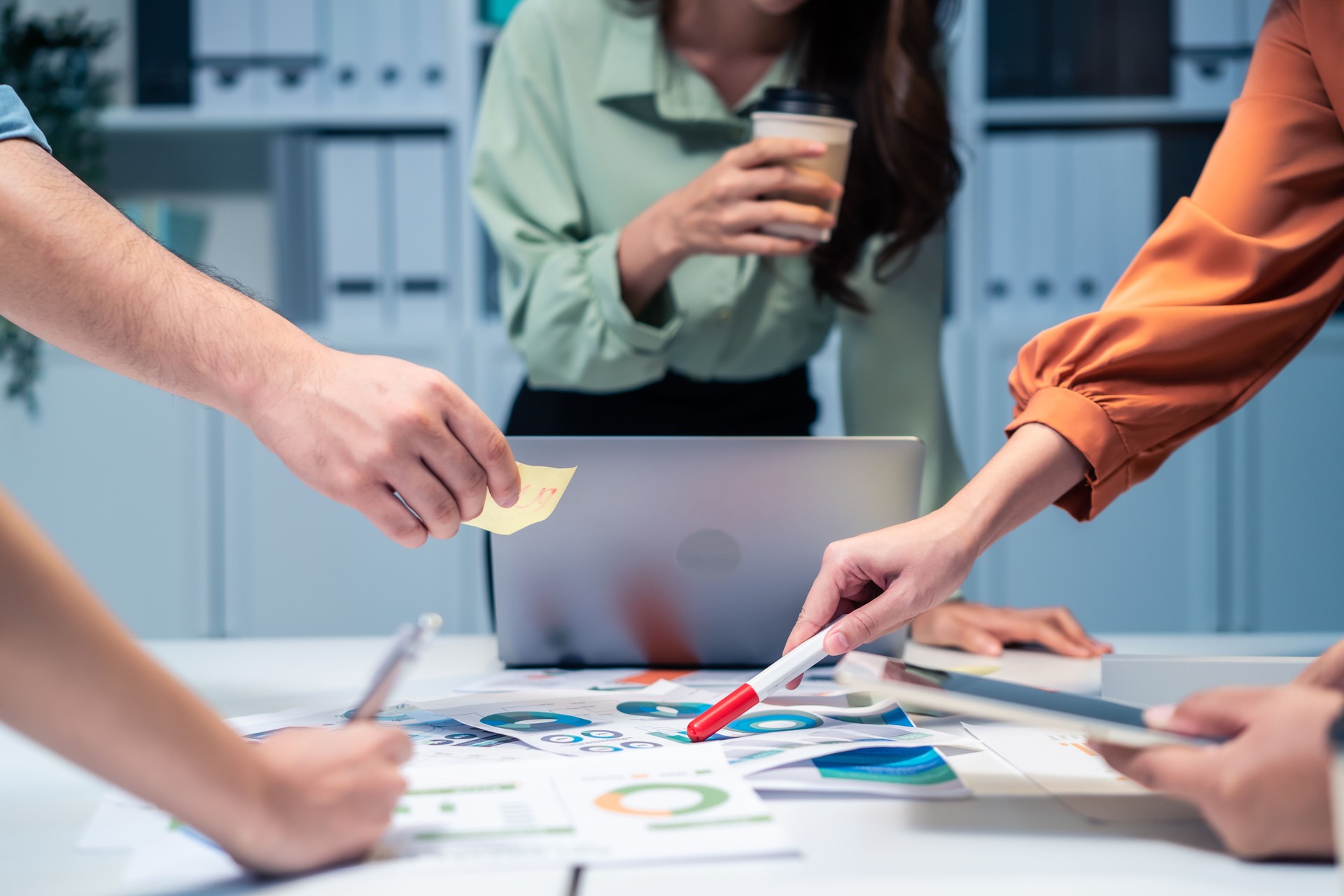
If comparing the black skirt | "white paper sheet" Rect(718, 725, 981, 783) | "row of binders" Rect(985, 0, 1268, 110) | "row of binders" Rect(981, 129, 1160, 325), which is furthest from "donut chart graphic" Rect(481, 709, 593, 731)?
"row of binders" Rect(985, 0, 1268, 110)

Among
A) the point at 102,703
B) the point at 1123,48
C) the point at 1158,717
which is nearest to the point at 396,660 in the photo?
the point at 102,703

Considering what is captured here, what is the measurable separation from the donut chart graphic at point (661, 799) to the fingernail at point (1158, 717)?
0.66ft

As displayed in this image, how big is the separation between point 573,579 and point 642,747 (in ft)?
0.76

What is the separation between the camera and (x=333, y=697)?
86 centimetres

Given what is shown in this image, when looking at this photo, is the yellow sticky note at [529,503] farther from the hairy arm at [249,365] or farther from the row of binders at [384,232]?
the row of binders at [384,232]

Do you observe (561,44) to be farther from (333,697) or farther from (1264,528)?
(1264,528)

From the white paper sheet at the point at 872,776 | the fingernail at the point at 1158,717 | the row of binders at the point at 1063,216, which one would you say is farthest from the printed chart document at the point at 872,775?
the row of binders at the point at 1063,216

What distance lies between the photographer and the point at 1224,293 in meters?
0.87

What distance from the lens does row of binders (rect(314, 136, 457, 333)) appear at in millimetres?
2176

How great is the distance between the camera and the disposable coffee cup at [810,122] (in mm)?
1018

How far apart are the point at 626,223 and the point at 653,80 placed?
0.58ft

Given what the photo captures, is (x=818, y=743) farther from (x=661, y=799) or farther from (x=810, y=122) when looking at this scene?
(x=810, y=122)

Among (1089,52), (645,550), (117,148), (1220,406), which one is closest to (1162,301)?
(1220,406)

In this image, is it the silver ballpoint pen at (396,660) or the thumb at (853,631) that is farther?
the thumb at (853,631)
